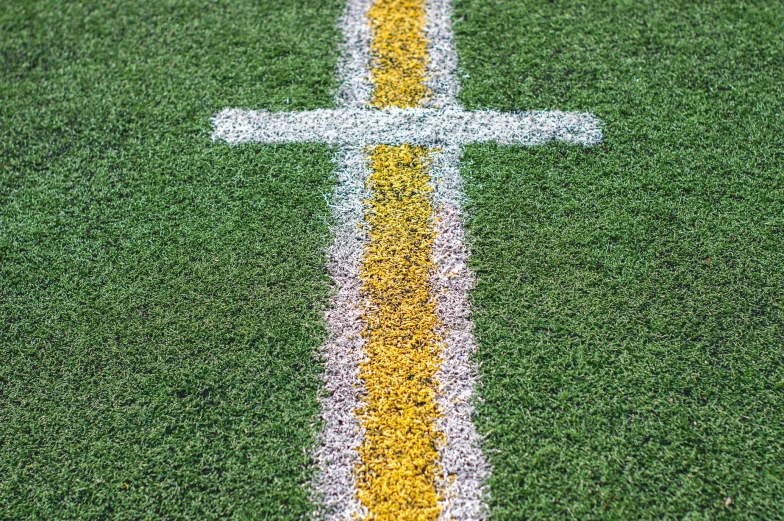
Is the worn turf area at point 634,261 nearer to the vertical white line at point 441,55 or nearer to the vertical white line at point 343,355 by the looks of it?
the vertical white line at point 441,55

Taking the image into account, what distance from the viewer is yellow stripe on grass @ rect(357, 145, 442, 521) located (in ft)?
6.33

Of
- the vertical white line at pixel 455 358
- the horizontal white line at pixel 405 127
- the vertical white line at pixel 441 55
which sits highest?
the vertical white line at pixel 441 55

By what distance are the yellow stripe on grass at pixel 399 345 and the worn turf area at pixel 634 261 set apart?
0.18 meters

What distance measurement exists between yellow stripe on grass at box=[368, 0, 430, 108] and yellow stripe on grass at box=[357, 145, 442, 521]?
0.29m

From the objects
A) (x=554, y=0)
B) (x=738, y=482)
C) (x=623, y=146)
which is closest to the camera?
(x=738, y=482)

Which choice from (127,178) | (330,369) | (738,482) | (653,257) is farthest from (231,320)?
(738,482)

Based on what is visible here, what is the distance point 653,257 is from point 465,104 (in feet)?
3.23

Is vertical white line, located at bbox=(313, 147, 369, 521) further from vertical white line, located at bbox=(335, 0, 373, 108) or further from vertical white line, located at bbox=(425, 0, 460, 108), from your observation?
vertical white line, located at bbox=(425, 0, 460, 108)

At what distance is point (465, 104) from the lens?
2.75 meters

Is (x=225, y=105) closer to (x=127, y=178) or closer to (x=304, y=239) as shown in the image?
(x=127, y=178)

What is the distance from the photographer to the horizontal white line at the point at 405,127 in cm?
264

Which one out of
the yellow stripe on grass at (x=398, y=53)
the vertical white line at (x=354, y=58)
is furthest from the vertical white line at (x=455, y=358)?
the vertical white line at (x=354, y=58)

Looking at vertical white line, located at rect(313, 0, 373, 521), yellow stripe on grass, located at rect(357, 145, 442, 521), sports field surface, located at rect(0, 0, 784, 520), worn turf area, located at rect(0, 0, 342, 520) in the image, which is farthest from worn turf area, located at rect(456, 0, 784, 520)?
worn turf area, located at rect(0, 0, 342, 520)

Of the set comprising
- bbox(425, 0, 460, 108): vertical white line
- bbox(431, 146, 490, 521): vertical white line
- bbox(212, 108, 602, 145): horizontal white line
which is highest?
bbox(425, 0, 460, 108): vertical white line
